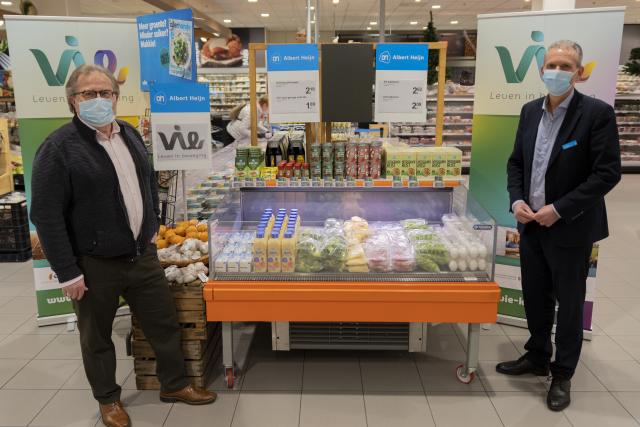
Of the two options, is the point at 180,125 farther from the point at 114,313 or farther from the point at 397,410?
the point at 397,410

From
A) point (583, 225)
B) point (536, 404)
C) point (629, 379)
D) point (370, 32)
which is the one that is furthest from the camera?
point (370, 32)

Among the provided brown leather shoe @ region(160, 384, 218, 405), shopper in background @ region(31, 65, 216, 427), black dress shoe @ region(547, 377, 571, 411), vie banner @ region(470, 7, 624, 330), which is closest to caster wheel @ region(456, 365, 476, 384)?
black dress shoe @ region(547, 377, 571, 411)

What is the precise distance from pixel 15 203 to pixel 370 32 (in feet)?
60.3

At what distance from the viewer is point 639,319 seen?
4602mm

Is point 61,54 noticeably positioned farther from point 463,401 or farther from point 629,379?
point 629,379

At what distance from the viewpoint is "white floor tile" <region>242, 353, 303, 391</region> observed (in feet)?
11.4

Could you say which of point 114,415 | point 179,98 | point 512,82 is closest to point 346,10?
point 512,82

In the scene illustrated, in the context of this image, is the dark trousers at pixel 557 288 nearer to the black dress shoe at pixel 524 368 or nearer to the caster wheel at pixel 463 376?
the black dress shoe at pixel 524 368

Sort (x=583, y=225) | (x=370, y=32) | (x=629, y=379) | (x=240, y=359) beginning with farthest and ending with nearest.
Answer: (x=370, y=32) < (x=240, y=359) < (x=629, y=379) < (x=583, y=225)

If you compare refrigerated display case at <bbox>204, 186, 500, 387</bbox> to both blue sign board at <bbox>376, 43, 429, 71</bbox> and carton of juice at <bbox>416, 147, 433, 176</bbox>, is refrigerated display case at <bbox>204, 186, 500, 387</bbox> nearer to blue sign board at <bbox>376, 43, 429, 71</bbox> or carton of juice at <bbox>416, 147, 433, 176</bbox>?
carton of juice at <bbox>416, 147, 433, 176</bbox>

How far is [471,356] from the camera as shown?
3.38 m

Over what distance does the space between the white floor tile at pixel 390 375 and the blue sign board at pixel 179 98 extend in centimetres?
208

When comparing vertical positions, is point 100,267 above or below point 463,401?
above

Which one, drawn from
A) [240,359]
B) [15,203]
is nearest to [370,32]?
[15,203]
